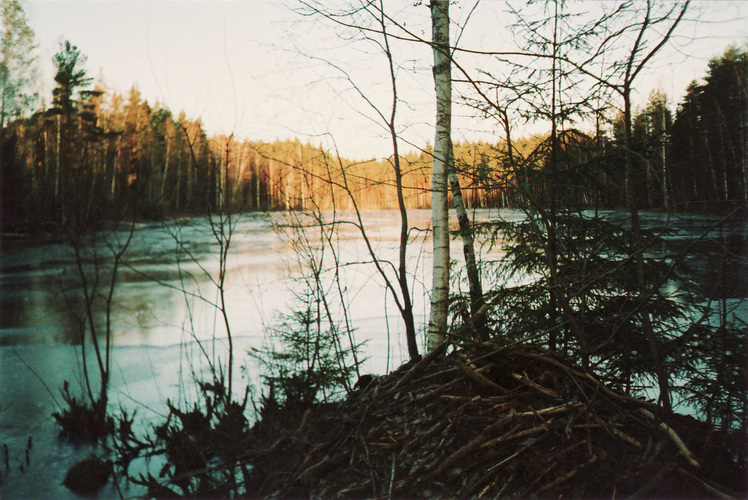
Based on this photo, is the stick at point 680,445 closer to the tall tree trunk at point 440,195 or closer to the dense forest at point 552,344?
the dense forest at point 552,344

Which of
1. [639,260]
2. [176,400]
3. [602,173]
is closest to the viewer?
[639,260]

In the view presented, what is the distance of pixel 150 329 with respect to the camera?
35.2 ft

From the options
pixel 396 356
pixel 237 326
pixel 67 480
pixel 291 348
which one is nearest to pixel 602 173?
pixel 291 348

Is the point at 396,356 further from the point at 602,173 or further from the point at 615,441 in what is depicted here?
the point at 615,441

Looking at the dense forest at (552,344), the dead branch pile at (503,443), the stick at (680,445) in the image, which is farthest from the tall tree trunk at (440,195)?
the stick at (680,445)

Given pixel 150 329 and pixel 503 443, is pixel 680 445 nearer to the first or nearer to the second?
pixel 503 443

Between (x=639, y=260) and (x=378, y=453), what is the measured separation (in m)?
1.50

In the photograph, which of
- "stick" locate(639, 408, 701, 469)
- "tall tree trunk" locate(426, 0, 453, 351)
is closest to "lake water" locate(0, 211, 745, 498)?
"tall tree trunk" locate(426, 0, 453, 351)

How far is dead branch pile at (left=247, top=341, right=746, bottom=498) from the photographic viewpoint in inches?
75.9

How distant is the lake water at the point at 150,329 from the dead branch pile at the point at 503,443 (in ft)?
3.71

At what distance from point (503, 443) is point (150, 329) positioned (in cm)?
1014

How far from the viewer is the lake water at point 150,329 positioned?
5590 millimetres

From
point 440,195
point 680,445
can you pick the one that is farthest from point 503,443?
point 440,195

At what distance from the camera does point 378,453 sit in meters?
2.31
